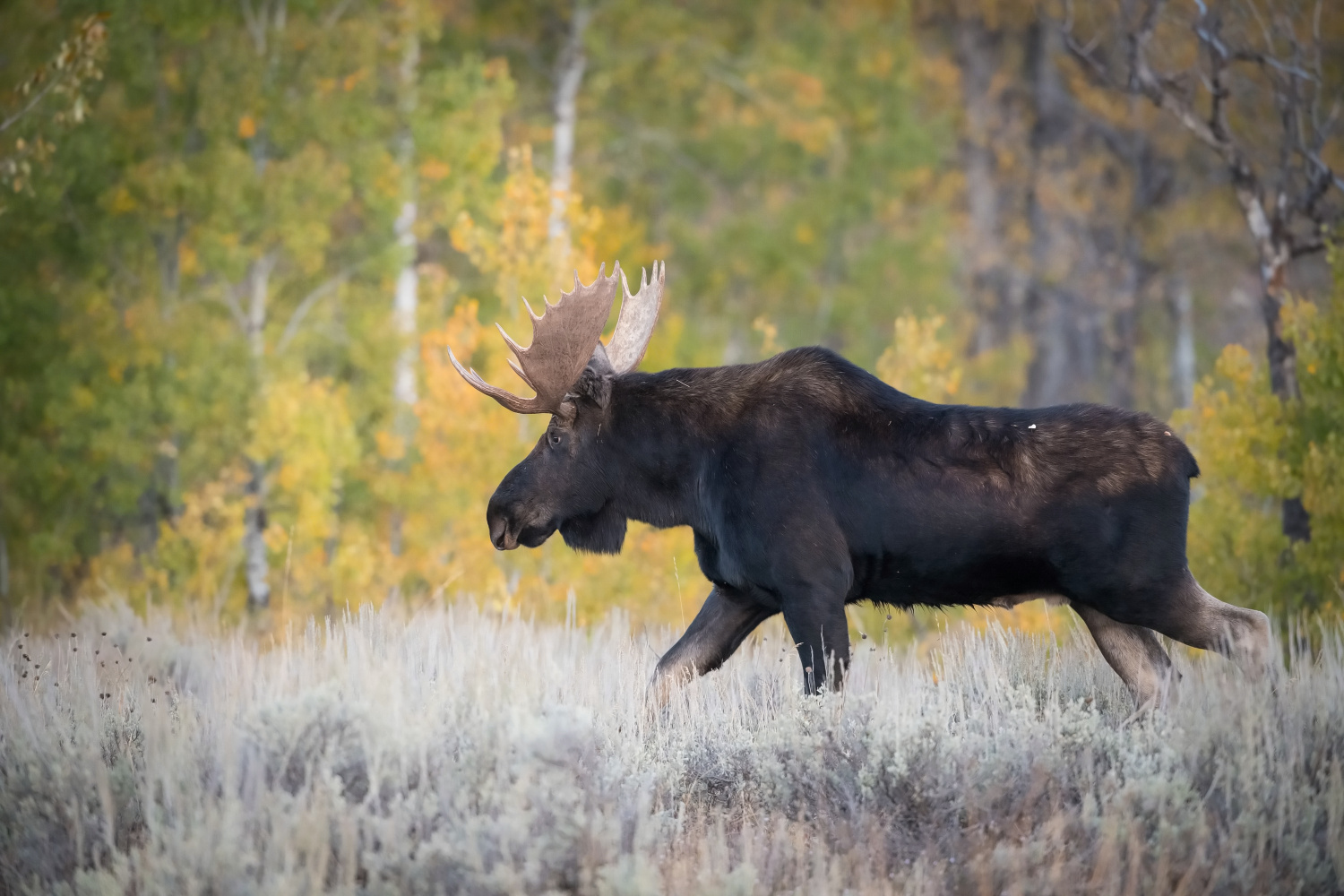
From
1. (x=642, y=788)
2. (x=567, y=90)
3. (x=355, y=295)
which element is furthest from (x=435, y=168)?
(x=642, y=788)

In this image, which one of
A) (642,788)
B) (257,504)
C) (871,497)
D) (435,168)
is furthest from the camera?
(435,168)

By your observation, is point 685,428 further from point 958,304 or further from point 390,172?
point 958,304

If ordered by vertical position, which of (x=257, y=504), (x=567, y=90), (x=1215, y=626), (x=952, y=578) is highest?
(x=567, y=90)

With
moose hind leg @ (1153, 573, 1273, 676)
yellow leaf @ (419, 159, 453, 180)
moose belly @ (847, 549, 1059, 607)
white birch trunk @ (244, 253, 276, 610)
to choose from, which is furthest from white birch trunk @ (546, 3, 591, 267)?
moose hind leg @ (1153, 573, 1273, 676)

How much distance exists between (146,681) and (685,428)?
9.70 feet

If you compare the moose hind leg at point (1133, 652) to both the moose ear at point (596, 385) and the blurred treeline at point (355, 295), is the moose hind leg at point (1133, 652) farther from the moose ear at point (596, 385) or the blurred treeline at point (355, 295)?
the blurred treeline at point (355, 295)

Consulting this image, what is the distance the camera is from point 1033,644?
7.27 metres

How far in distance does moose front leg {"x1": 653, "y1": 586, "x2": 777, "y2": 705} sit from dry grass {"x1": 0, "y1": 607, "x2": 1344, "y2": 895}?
330mm

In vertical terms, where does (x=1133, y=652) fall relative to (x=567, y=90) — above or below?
below

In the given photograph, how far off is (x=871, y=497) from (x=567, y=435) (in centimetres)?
165

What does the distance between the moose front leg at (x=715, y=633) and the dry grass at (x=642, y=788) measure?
0.33 meters

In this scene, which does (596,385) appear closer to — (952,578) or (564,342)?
(564,342)

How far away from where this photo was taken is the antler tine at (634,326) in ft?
24.3

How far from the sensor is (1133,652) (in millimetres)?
6457
